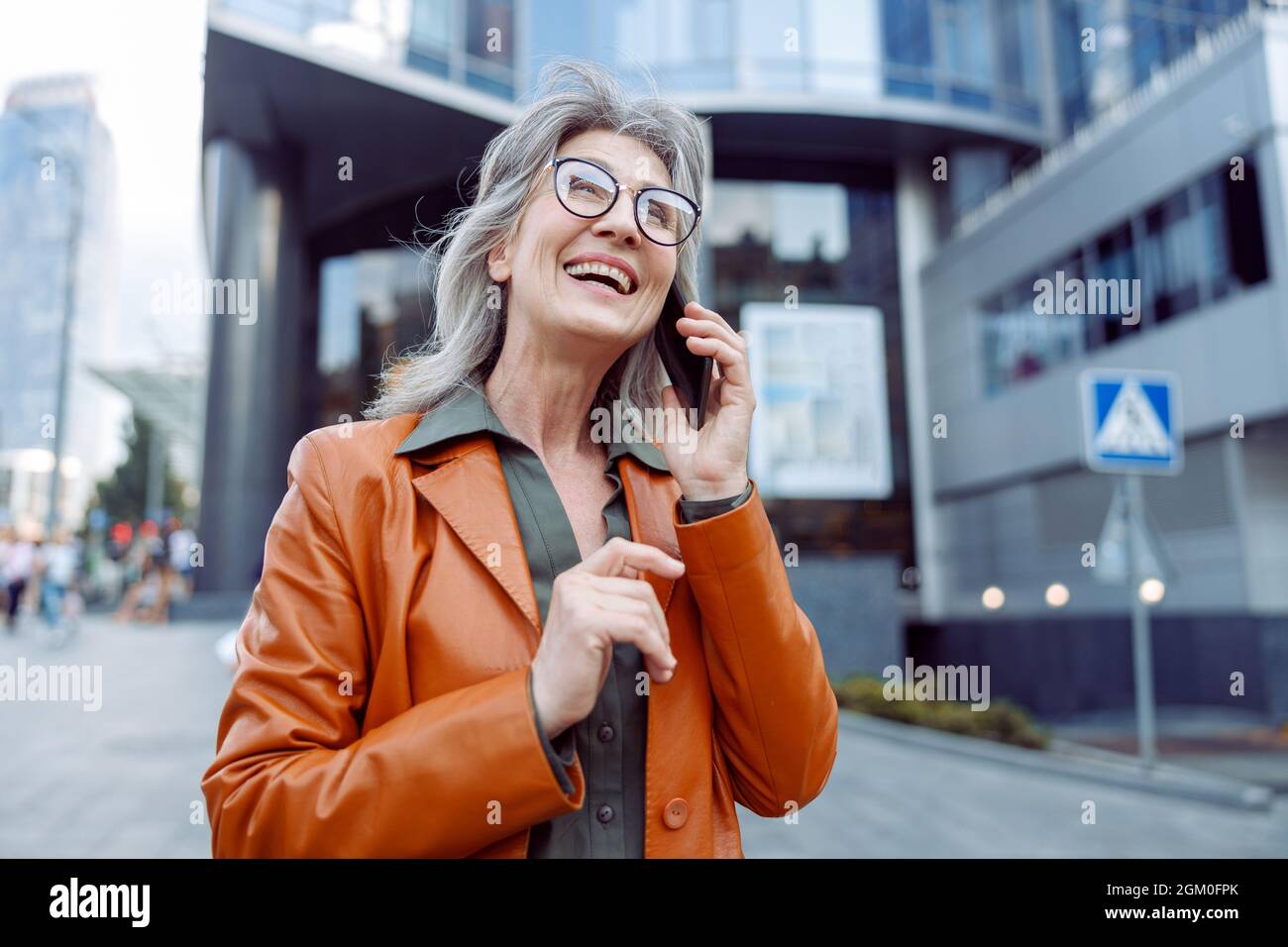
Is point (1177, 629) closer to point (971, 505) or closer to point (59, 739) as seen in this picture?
point (971, 505)

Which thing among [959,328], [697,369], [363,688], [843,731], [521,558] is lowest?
[843,731]

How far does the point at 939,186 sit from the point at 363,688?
2299 centimetres

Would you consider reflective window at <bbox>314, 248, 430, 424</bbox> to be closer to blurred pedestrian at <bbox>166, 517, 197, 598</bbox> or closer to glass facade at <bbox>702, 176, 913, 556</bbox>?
blurred pedestrian at <bbox>166, 517, 197, 598</bbox>

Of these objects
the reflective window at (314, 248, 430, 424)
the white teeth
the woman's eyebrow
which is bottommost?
the white teeth

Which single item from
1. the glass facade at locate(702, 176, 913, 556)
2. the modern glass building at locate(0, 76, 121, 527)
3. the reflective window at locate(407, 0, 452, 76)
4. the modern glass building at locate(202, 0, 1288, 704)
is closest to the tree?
the modern glass building at locate(202, 0, 1288, 704)

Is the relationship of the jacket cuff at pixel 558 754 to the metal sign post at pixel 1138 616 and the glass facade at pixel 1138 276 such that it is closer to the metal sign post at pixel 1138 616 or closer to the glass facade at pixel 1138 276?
the metal sign post at pixel 1138 616

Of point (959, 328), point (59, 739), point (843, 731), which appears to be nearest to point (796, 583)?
point (843, 731)

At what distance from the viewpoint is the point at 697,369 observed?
1.61 m

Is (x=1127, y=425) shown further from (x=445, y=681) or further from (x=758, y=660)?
(x=445, y=681)

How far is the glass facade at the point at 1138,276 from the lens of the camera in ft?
42.2

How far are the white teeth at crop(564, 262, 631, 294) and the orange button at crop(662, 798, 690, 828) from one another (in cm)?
79

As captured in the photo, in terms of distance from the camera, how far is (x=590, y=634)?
3.63ft

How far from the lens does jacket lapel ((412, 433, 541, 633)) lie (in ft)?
4.32

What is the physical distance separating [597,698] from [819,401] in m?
19.4
